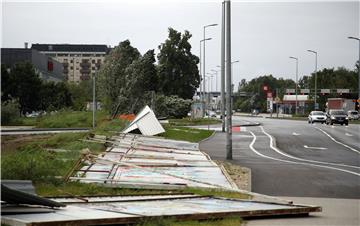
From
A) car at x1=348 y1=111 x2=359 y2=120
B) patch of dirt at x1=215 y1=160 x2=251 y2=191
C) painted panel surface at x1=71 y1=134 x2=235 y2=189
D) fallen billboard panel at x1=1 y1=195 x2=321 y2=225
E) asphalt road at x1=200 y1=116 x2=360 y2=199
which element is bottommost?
car at x1=348 y1=111 x2=359 y2=120

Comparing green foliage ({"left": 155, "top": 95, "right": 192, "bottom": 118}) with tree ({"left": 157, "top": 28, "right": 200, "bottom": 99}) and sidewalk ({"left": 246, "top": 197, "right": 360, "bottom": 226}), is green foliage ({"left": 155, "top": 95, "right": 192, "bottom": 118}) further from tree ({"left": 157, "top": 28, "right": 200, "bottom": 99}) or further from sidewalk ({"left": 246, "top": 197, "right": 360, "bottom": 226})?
sidewalk ({"left": 246, "top": 197, "right": 360, "bottom": 226})

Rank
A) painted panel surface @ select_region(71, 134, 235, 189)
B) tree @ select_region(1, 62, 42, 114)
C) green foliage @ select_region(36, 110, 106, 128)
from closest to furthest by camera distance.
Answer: painted panel surface @ select_region(71, 134, 235, 189)
green foliage @ select_region(36, 110, 106, 128)
tree @ select_region(1, 62, 42, 114)

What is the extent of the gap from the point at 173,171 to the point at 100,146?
8.73 meters

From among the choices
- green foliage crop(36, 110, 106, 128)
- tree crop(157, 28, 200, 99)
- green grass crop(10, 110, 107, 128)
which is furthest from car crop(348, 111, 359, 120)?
green foliage crop(36, 110, 106, 128)

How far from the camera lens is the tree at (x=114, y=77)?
2197 inches

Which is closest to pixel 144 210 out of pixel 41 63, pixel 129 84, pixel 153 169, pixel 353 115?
pixel 153 169

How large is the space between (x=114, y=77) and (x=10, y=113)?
9864 mm

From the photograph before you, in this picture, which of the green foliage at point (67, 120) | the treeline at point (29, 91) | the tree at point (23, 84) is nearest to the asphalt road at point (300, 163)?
the green foliage at point (67, 120)

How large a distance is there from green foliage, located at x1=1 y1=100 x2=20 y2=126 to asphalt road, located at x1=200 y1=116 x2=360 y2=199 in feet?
76.9

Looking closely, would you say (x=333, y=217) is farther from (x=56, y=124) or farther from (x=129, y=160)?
(x=56, y=124)

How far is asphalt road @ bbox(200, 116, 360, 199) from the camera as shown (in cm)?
1573

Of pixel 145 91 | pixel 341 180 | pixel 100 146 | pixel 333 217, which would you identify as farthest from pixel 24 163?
pixel 145 91

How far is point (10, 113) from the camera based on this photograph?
54.6 meters

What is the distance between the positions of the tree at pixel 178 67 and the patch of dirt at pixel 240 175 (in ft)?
184
